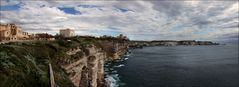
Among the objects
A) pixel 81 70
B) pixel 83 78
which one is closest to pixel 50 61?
pixel 81 70

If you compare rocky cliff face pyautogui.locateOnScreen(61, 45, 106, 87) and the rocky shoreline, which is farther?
rocky cliff face pyautogui.locateOnScreen(61, 45, 106, 87)

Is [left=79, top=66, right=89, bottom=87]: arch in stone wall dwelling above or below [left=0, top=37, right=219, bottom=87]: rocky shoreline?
below

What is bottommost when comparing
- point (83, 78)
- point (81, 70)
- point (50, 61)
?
point (83, 78)

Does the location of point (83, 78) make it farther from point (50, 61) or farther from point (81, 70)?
point (50, 61)

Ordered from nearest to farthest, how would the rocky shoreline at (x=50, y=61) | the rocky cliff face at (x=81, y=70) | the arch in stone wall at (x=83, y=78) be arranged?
the rocky shoreline at (x=50, y=61), the rocky cliff face at (x=81, y=70), the arch in stone wall at (x=83, y=78)

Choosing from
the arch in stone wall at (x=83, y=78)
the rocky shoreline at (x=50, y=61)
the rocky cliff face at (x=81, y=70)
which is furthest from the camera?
the arch in stone wall at (x=83, y=78)

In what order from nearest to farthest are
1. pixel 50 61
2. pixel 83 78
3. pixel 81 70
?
pixel 50 61 < pixel 81 70 < pixel 83 78

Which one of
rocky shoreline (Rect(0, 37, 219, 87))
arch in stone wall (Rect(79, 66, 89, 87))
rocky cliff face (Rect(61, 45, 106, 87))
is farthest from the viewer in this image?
arch in stone wall (Rect(79, 66, 89, 87))

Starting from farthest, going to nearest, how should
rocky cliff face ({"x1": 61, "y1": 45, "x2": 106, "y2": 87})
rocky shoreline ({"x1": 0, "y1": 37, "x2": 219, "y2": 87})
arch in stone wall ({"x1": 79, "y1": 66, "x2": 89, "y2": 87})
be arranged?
1. arch in stone wall ({"x1": 79, "y1": 66, "x2": 89, "y2": 87})
2. rocky cliff face ({"x1": 61, "y1": 45, "x2": 106, "y2": 87})
3. rocky shoreline ({"x1": 0, "y1": 37, "x2": 219, "y2": 87})

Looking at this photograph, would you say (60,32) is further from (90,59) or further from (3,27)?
(90,59)

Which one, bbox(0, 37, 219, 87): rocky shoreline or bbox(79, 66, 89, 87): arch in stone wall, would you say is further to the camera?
bbox(79, 66, 89, 87): arch in stone wall

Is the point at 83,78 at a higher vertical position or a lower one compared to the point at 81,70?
lower
